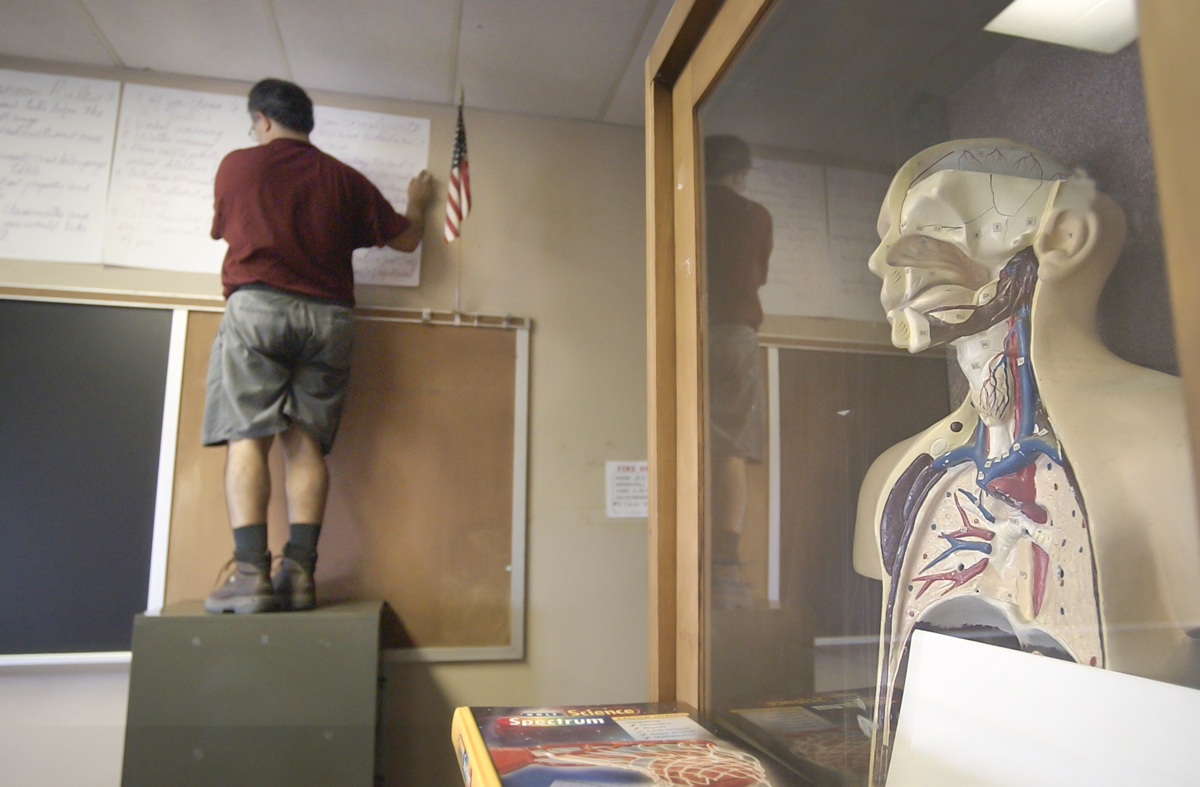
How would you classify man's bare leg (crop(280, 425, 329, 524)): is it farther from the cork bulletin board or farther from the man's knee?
the cork bulletin board

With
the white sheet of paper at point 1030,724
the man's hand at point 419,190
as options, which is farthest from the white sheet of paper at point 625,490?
the white sheet of paper at point 1030,724

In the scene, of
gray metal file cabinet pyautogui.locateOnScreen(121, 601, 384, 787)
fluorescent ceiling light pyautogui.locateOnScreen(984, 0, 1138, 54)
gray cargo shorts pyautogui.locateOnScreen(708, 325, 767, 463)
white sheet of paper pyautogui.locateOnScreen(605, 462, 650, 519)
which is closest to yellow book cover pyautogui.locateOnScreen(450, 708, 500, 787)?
gray cargo shorts pyautogui.locateOnScreen(708, 325, 767, 463)

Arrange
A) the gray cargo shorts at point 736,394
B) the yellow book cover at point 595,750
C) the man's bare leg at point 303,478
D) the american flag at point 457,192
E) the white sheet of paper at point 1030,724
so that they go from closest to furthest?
the white sheet of paper at point 1030,724
the yellow book cover at point 595,750
the gray cargo shorts at point 736,394
the man's bare leg at point 303,478
the american flag at point 457,192

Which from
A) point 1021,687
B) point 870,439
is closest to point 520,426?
point 870,439

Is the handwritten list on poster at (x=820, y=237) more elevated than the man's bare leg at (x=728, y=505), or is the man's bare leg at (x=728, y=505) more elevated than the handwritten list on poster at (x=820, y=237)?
the handwritten list on poster at (x=820, y=237)

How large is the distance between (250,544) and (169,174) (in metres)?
1.01

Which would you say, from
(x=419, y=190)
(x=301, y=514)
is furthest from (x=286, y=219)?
(x=301, y=514)

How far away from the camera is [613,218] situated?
6.66 ft

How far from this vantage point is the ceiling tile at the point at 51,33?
63.0 inches

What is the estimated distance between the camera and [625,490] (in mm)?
1935

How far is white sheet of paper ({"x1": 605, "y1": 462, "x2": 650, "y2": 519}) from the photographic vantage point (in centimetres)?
193

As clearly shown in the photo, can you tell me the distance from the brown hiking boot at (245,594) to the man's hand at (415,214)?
2.69ft

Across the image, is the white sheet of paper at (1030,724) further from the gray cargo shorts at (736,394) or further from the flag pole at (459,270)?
the flag pole at (459,270)

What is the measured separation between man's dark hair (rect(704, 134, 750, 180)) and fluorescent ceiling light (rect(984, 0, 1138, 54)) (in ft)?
1.19
